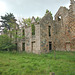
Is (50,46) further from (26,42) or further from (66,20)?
(66,20)

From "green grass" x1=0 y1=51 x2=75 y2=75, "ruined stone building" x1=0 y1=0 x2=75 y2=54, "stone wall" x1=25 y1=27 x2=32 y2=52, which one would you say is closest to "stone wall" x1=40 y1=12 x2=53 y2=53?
"ruined stone building" x1=0 y1=0 x2=75 y2=54

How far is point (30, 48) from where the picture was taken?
17125 millimetres

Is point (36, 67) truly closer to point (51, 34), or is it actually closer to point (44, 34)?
point (44, 34)

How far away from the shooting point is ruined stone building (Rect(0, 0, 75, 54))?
1578 centimetres

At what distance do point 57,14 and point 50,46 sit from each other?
8.04 m

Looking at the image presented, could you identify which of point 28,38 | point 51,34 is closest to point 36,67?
point 28,38

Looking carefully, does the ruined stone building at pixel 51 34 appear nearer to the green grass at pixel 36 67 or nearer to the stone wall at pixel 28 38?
the stone wall at pixel 28 38

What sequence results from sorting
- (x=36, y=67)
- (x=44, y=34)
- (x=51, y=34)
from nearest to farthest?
1. (x=36, y=67)
2. (x=44, y=34)
3. (x=51, y=34)

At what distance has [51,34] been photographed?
58.3 feet

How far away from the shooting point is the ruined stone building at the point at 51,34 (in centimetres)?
1578

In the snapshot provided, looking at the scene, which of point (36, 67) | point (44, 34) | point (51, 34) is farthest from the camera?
point (51, 34)

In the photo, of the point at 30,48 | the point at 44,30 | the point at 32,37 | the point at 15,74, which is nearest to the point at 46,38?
the point at 44,30

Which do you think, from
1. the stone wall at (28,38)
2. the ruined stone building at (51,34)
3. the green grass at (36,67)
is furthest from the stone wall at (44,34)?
the green grass at (36,67)

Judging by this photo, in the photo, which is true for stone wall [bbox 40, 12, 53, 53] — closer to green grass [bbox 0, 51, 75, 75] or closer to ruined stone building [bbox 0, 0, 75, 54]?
ruined stone building [bbox 0, 0, 75, 54]
